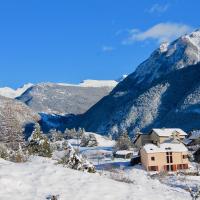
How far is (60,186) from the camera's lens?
27.1m

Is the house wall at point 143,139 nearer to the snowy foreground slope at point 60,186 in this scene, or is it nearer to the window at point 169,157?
the window at point 169,157

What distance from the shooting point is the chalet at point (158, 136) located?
12300cm

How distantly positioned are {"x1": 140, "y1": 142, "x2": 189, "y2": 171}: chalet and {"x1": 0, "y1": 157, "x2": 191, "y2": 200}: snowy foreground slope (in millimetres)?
60521

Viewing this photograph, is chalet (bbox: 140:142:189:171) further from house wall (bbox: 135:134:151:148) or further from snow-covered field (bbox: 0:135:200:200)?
snow-covered field (bbox: 0:135:200:200)

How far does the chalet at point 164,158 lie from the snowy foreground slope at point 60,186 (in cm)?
6052

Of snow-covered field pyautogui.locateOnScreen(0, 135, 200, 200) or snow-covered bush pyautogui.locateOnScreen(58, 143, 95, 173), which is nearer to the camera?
snow-covered field pyautogui.locateOnScreen(0, 135, 200, 200)

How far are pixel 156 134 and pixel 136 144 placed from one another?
11.7 metres

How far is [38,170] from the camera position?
2939 centimetres

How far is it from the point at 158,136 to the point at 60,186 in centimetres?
9740

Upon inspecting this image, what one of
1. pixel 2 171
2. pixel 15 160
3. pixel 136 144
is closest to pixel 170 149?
pixel 136 144

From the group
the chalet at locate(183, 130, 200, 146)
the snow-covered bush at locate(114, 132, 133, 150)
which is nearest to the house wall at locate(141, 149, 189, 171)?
the chalet at locate(183, 130, 200, 146)

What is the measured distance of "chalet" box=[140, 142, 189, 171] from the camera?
9069 cm

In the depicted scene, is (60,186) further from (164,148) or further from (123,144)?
(123,144)

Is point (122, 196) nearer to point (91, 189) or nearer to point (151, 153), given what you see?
point (91, 189)
